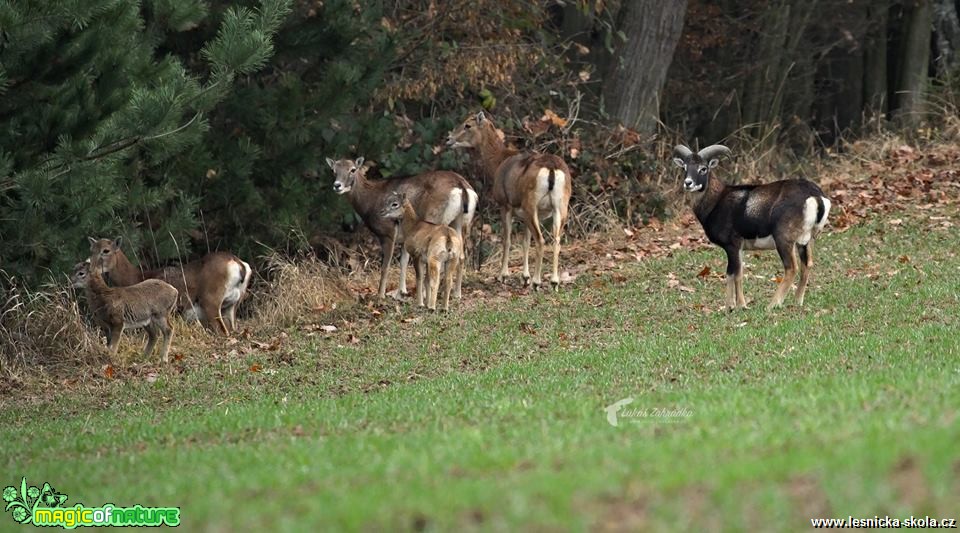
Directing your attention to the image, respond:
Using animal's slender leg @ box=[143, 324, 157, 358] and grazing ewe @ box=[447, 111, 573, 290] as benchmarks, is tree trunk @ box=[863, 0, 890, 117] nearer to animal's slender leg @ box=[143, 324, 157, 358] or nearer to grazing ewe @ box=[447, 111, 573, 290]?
grazing ewe @ box=[447, 111, 573, 290]

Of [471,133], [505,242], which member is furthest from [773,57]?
[505,242]

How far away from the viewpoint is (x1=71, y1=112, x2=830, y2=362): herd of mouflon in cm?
1470

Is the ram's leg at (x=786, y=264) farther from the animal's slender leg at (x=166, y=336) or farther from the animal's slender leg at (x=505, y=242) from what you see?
the animal's slender leg at (x=166, y=336)

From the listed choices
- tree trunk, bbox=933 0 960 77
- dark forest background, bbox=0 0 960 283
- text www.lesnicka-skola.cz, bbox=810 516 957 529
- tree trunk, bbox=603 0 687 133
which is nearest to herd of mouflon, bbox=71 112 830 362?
dark forest background, bbox=0 0 960 283

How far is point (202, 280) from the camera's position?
16.5m

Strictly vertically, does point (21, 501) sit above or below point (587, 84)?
below

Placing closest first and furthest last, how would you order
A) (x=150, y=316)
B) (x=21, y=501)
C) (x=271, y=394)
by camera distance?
(x=21, y=501)
(x=271, y=394)
(x=150, y=316)

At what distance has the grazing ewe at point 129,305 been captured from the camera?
49.4 ft

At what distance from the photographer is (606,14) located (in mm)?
26469

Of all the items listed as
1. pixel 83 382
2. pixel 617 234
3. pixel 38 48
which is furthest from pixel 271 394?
pixel 617 234

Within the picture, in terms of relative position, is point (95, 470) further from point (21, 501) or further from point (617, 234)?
point (617, 234)

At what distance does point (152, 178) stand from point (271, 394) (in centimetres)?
646

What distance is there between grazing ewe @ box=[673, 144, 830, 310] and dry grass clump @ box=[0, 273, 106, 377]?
6.54 metres

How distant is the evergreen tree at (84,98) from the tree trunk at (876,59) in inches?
796
